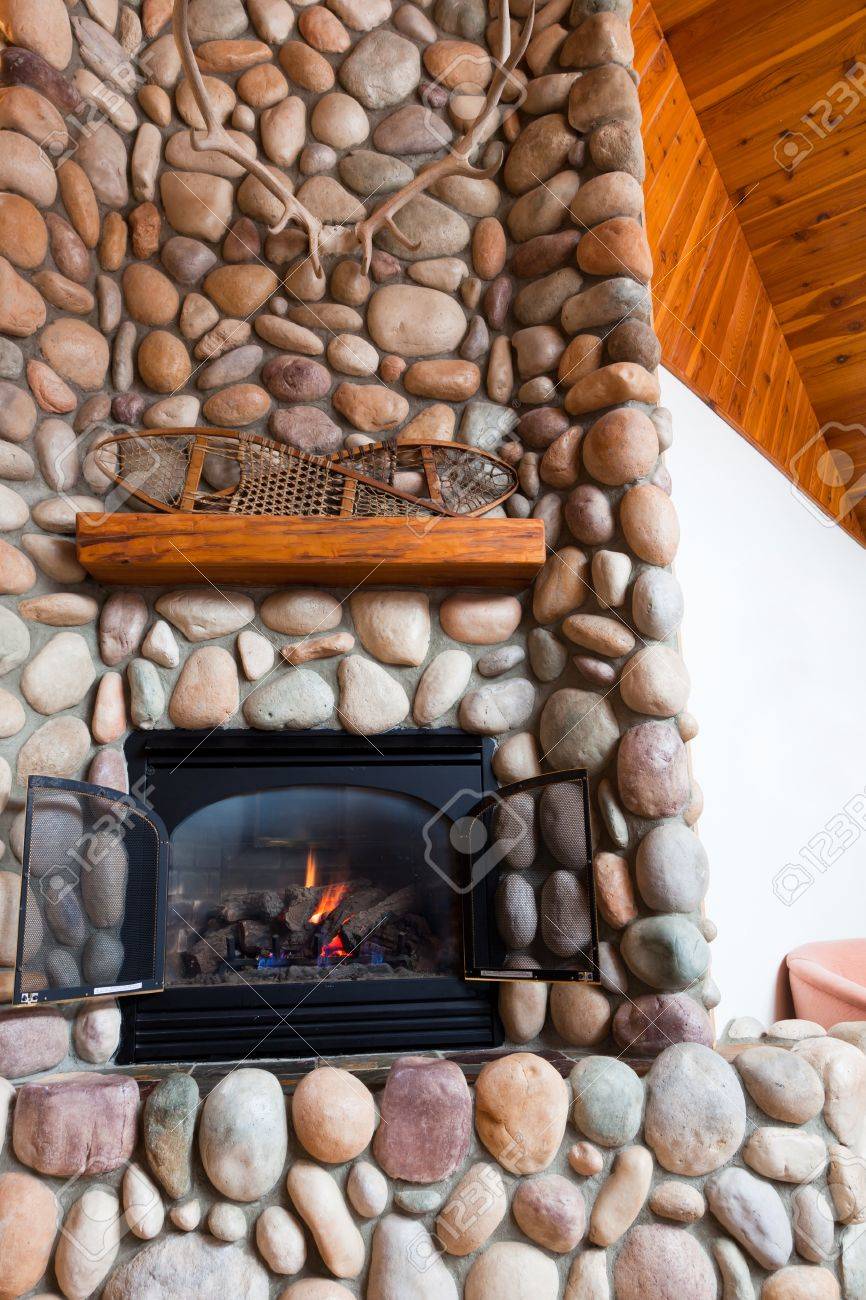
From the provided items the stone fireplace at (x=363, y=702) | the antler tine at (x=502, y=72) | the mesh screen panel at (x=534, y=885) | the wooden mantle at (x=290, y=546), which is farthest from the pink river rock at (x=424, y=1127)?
the antler tine at (x=502, y=72)

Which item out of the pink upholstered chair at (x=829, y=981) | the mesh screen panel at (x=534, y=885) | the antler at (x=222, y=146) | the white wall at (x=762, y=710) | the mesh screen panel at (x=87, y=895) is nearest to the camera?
the mesh screen panel at (x=87, y=895)

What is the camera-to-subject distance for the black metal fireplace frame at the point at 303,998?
1942 mm

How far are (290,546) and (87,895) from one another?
837 millimetres

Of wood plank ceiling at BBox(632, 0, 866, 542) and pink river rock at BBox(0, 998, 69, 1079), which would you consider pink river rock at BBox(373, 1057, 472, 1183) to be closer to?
pink river rock at BBox(0, 998, 69, 1079)

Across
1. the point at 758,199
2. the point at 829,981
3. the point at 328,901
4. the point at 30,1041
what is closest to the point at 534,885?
the point at 328,901

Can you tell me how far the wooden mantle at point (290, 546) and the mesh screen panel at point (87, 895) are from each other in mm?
521

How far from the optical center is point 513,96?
2.46 metres

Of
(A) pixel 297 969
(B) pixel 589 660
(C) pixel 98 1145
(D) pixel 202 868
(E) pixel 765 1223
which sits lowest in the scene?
(E) pixel 765 1223

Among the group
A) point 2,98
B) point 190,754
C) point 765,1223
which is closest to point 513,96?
point 2,98

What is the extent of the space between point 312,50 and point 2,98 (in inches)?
32.9

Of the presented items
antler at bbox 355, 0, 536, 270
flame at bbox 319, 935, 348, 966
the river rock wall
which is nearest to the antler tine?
antler at bbox 355, 0, 536, 270

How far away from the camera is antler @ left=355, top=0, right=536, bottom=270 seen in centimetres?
206

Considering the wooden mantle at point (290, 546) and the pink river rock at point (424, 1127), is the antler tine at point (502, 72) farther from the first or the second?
the pink river rock at point (424, 1127)

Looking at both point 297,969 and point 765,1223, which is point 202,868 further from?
point 765,1223
